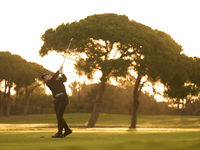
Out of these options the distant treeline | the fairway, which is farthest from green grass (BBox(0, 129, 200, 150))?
the distant treeline

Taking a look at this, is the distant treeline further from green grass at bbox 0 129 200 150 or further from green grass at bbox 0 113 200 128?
green grass at bbox 0 129 200 150

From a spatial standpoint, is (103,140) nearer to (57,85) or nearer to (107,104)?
(57,85)

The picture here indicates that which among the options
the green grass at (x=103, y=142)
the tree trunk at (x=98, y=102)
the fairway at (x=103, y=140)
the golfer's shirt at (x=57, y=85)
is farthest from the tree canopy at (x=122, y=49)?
the green grass at (x=103, y=142)

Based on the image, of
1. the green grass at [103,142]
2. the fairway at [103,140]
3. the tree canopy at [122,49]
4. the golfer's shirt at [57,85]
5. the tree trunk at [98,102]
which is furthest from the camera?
the tree trunk at [98,102]

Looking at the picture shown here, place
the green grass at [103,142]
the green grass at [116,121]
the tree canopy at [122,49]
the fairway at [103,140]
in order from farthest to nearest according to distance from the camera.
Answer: the green grass at [116,121] < the tree canopy at [122,49] < the fairway at [103,140] < the green grass at [103,142]

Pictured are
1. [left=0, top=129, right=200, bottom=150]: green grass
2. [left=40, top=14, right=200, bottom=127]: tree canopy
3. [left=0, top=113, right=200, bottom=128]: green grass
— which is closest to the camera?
[left=0, top=129, right=200, bottom=150]: green grass

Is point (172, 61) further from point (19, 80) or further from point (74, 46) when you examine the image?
point (19, 80)

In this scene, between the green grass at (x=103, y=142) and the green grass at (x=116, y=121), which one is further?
the green grass at (x=116, y=121)

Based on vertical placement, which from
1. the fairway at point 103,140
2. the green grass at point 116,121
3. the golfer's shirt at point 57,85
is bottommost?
the green grass at point 116,121

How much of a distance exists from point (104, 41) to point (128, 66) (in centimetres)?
376

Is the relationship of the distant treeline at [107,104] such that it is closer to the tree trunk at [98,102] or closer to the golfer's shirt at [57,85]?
the tree trunk at [98,102]

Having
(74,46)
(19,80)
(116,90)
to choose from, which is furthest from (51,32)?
(116,90)

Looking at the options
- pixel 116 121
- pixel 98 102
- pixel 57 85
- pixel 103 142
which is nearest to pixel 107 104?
pixel 116 121

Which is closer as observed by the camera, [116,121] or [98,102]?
[98,102]
